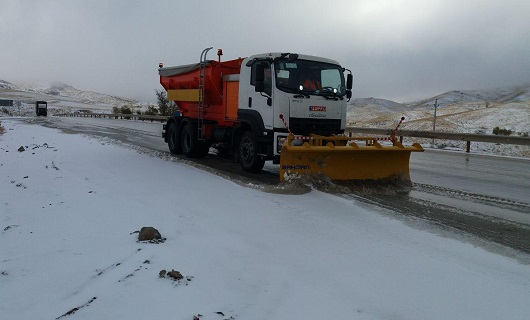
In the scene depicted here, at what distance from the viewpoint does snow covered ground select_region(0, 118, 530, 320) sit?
10.7ft

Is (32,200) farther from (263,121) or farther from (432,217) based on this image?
(432,217)

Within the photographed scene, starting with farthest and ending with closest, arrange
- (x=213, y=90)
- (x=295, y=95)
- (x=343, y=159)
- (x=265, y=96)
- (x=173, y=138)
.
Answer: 1. (x=173, y=138)
2. (x=213, y=90)
3. (x=265, y=96)
4. (x=295, y=95)
5. (x=343, y=159)

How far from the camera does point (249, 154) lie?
9.66 m

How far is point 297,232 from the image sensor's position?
5.13 m

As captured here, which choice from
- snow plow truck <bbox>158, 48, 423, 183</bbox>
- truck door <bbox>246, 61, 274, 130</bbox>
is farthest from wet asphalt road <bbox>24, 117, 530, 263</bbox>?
truck door <bbox>246, 61, 274, 130</bbox>

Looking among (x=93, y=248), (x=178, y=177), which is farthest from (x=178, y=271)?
(x=178, y=177)

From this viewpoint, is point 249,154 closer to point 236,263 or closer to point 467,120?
point 236,263

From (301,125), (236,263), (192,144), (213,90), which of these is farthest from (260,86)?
(236,263)

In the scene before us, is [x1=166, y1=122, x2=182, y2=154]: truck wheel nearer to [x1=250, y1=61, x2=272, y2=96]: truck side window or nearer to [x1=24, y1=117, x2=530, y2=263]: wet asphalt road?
[x1=24, y1=117, x2=530, y2=263]: wet asphalt road

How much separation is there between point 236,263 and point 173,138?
1018 centimetres

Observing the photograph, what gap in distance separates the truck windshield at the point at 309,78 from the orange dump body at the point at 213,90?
2.02 meters

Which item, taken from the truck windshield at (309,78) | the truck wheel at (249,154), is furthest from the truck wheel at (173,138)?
the truck windshield at (309,78)

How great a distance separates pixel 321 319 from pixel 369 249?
1.68 meters

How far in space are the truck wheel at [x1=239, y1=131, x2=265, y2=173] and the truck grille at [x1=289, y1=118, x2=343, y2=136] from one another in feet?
3.39
